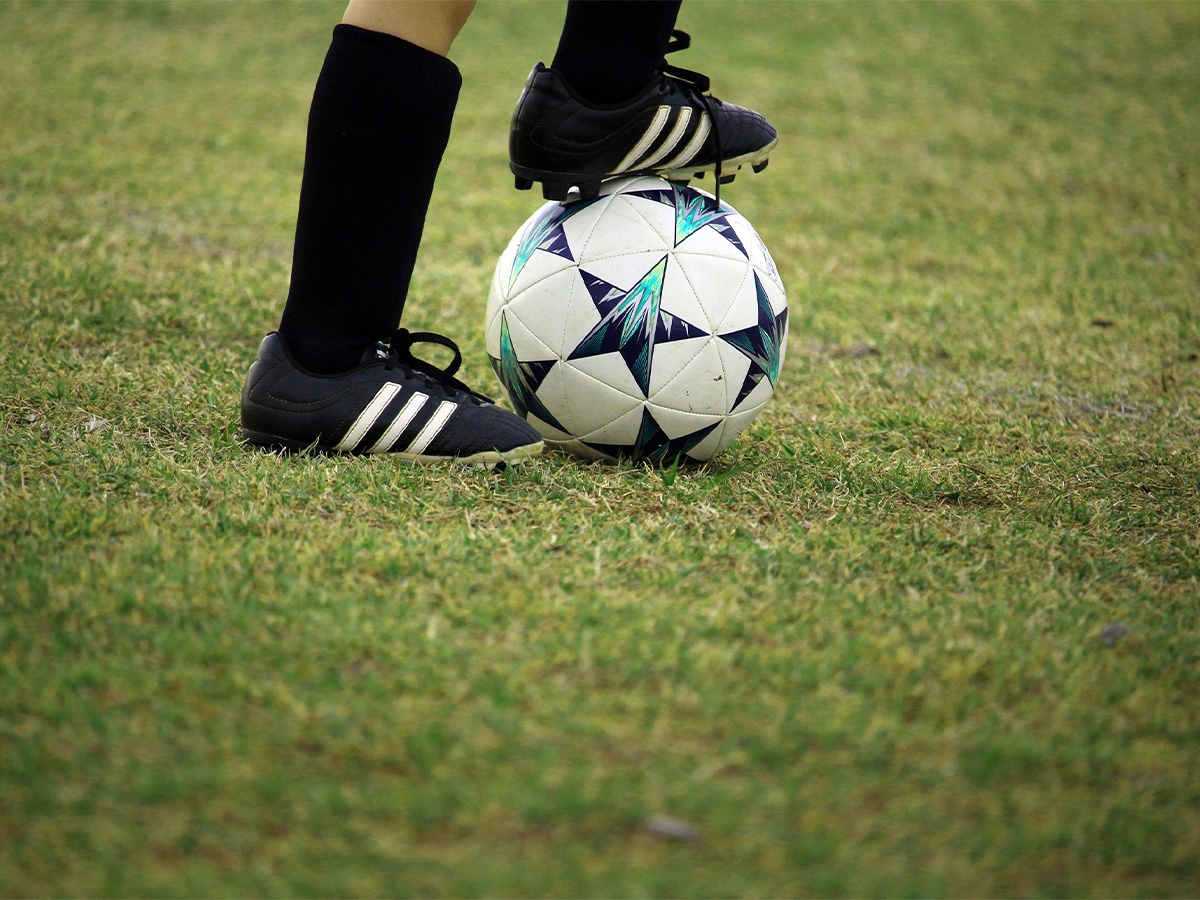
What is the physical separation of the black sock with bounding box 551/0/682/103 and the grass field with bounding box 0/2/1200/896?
92 centimetres

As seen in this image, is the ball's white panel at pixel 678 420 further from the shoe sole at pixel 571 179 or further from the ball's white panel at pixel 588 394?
the shoe sole at pixel 571 179

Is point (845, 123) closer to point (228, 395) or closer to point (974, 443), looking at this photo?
point (974, 443)

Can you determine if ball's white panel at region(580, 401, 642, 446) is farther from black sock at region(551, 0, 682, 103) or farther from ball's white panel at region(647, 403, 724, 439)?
black sock at region(551, 0, 682, 103)

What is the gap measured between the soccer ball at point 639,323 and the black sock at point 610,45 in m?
0.25

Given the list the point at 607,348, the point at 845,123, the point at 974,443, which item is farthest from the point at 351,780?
the point at 845,123

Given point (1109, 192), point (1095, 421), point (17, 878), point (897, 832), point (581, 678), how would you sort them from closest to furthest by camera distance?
point (17, 878) → point (897, 832) → point (581, 678) → point (1095, 421) → point (1109, 192)

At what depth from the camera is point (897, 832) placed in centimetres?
158

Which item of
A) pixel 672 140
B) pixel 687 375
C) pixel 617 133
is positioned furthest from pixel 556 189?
pixel 687 375

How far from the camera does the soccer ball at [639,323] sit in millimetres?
2711

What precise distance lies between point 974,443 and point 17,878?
8.79ft

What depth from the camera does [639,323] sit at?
2695mm

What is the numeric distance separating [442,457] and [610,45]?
1.05 metres

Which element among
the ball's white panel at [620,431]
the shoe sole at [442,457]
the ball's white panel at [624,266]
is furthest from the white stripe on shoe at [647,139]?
the shoe sole at [442,457]

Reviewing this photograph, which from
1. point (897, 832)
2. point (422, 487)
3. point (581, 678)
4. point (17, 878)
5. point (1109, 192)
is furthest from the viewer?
point (1109, 192)
